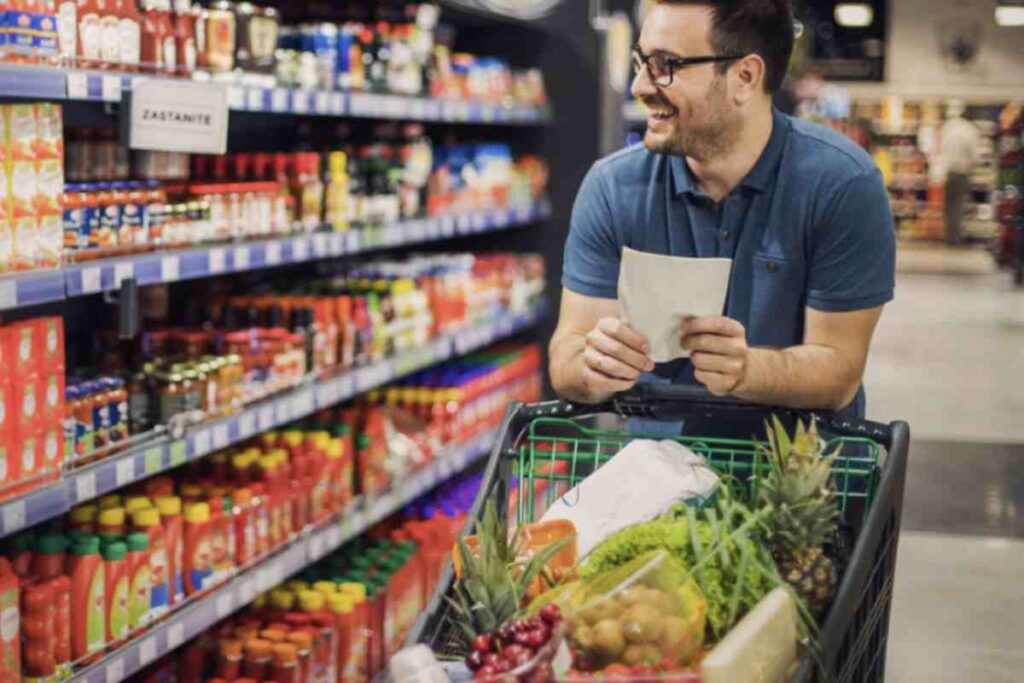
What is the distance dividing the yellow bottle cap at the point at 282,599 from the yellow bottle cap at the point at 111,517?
2.86 feet

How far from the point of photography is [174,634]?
3445 mm

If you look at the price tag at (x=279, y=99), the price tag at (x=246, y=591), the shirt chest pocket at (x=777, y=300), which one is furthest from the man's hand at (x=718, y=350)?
the price tag at (x=279, y=99)

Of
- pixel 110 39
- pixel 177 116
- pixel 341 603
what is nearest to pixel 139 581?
pixel 341 603

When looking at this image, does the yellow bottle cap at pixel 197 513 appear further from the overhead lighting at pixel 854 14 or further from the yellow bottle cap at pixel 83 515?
the overhead lighting at pixel 854 14

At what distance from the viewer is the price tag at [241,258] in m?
→ 3.89

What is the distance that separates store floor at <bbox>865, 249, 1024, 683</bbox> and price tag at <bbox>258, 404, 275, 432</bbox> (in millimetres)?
1859

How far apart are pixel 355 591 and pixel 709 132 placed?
227 cm

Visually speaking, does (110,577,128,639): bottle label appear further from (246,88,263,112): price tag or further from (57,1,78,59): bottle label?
(246,88,263,112): price tag

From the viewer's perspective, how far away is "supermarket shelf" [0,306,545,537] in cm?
296

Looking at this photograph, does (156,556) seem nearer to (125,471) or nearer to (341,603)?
(125,471)

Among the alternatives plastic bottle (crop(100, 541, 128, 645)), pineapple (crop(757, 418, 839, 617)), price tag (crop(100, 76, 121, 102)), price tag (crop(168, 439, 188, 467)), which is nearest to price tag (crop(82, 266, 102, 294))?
price tag (crop(100, 76, 121, 102))

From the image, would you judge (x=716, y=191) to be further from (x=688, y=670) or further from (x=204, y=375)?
(x=204, y=375)

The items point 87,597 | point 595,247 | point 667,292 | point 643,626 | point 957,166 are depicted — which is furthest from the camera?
point 957,166

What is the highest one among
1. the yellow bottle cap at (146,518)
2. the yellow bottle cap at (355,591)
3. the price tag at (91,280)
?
the price tag at (91,280)
